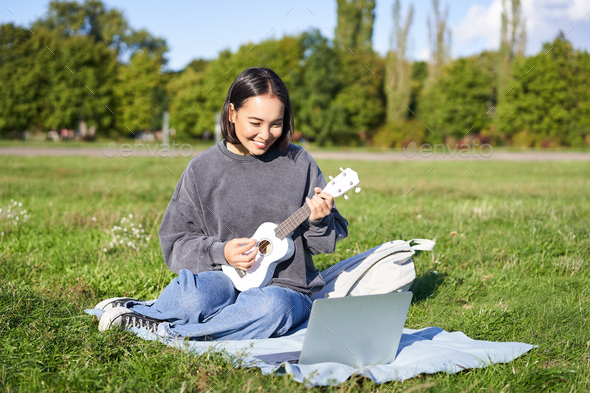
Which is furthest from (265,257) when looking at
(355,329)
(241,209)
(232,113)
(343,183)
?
(232,113)

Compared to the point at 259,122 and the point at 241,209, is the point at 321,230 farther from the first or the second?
the point at 259,122

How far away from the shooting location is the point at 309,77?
41500 millimetres

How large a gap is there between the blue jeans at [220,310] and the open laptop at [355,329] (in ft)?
1.12

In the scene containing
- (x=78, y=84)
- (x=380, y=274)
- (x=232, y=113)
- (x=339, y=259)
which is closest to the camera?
(x=232, y=113)

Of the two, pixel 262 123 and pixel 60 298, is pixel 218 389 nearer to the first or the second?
pixel 262 123

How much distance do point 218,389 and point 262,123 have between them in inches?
57.2

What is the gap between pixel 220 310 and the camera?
2.87 meters

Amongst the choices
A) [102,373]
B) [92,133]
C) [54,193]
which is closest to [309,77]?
[92,133]

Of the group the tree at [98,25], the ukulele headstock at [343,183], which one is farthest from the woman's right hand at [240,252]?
the tree at [98,25]

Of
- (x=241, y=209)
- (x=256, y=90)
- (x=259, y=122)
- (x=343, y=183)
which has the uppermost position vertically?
(x=256, y=90)

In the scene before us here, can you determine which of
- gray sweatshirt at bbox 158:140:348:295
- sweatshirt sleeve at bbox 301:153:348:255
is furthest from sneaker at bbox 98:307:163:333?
sweatshirt sleeve at bbox 301:153:348:255

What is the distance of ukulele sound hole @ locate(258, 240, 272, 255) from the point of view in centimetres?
293

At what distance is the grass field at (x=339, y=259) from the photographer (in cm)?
235

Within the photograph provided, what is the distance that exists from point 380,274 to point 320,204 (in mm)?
862
